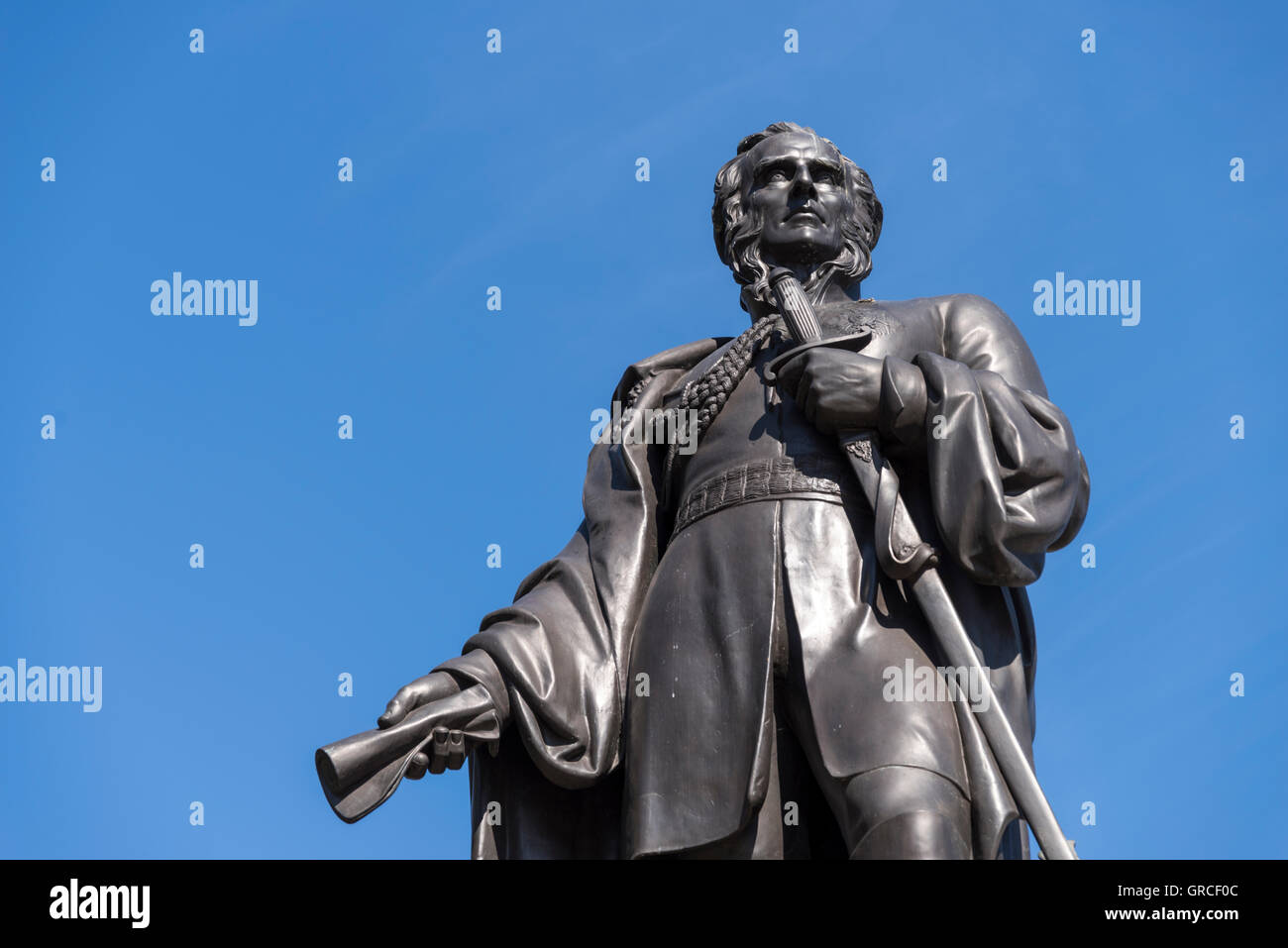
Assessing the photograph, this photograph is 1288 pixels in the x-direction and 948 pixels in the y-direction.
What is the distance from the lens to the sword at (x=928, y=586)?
35.9 ft

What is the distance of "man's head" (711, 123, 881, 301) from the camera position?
13.4 metres

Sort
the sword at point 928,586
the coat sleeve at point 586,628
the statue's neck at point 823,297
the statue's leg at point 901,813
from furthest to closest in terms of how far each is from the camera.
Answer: the statue's neck at point 823,297 < the coat sleeve at point 586,628 < the sword at point 928,586 < the statue's leg at point 901,813

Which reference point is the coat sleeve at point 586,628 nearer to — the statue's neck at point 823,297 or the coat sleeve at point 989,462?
the statue's neck at point 823,297

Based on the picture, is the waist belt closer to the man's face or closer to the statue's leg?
the statue's leg

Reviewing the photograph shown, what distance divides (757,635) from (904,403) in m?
1.33

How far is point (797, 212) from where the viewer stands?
44.0 ft

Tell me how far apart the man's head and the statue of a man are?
63 cm

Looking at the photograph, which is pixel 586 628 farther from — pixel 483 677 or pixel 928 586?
pixel 928 586

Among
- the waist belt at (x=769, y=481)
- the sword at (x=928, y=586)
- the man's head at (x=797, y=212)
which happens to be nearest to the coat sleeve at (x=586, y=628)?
the waist belt at (x=769, y=481)

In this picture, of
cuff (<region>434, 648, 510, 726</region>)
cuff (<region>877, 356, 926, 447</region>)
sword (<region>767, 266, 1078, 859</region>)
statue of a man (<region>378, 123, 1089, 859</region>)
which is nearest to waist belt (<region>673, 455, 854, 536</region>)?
statue of a man (<region>378, 123, 1089, 859</region>)

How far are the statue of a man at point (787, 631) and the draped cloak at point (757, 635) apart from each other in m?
0.01

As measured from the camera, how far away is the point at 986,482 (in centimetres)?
1159

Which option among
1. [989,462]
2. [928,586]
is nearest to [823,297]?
[989,462]
